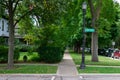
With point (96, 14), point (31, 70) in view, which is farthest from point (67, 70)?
point (96, 14)

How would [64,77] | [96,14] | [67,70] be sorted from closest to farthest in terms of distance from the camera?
[64,77] → [67,70] → [96,14]

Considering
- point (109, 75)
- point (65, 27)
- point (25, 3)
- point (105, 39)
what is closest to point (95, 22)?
point (65, 27)

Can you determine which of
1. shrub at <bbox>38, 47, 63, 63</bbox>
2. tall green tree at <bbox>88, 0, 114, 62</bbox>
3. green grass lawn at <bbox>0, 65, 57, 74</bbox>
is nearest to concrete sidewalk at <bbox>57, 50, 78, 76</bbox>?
green grass lawn at <bbox>0, 65, 57, 74</bbox>

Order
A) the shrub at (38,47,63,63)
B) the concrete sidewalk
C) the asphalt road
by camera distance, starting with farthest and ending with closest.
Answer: the shrub at (38,47,63,63), the concrete sidewalk, the asphalt road

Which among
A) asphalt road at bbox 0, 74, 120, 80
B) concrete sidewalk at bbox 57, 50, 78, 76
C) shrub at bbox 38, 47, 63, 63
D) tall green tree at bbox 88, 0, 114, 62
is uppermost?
tall green tree at bbox 88, 0, 114, 62

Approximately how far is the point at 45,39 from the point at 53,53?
176cm

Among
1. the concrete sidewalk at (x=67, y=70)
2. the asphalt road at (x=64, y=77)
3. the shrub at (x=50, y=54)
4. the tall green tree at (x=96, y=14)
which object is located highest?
the tall green tree at (x=96, y=14)

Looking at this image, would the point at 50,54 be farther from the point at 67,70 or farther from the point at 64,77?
the point at 64,77

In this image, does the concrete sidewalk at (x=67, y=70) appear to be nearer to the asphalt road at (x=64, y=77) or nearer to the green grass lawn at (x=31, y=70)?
the green grass lawn at (x=31, y=70)

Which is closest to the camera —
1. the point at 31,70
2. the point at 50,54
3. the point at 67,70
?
the point at 31,70

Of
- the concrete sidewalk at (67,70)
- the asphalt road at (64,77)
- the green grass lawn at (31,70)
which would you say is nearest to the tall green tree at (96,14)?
the concrete sidewalk at (67,70)

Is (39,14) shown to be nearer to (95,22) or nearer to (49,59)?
(49,59)

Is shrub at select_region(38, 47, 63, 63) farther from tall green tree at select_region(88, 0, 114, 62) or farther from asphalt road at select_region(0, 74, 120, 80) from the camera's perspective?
asphalt road at select_region(0, 74, 120, 80)

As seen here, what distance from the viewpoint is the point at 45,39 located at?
1022 inches
